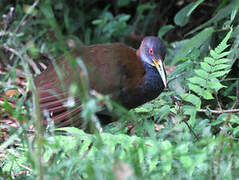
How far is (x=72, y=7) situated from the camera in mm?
5906

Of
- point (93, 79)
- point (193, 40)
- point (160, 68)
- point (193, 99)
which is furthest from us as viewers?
point (160, 68)

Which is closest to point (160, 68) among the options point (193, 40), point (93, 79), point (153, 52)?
point (153, 52)

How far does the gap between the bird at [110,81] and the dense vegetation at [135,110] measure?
0.39 feet

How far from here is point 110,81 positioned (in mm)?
3342

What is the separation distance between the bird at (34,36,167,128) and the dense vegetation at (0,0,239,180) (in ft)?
0.39

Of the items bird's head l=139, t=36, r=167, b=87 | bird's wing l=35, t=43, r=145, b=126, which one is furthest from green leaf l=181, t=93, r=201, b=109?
bird's head l=139, t=36, r=167, b=87

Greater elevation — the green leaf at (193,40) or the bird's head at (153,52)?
the bird's head at (153,52)

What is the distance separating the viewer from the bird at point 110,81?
3307 mm

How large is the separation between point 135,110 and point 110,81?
29cm

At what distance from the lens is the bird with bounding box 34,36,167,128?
3307 millimetres

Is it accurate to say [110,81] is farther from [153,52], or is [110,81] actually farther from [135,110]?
[153,52]

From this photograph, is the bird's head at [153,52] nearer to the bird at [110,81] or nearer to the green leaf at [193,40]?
the bird at [110,81]

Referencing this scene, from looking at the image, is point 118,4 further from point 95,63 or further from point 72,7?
point 95,63

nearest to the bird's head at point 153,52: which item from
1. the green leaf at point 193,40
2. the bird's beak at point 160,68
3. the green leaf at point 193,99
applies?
the bird's beak at point 160,68
